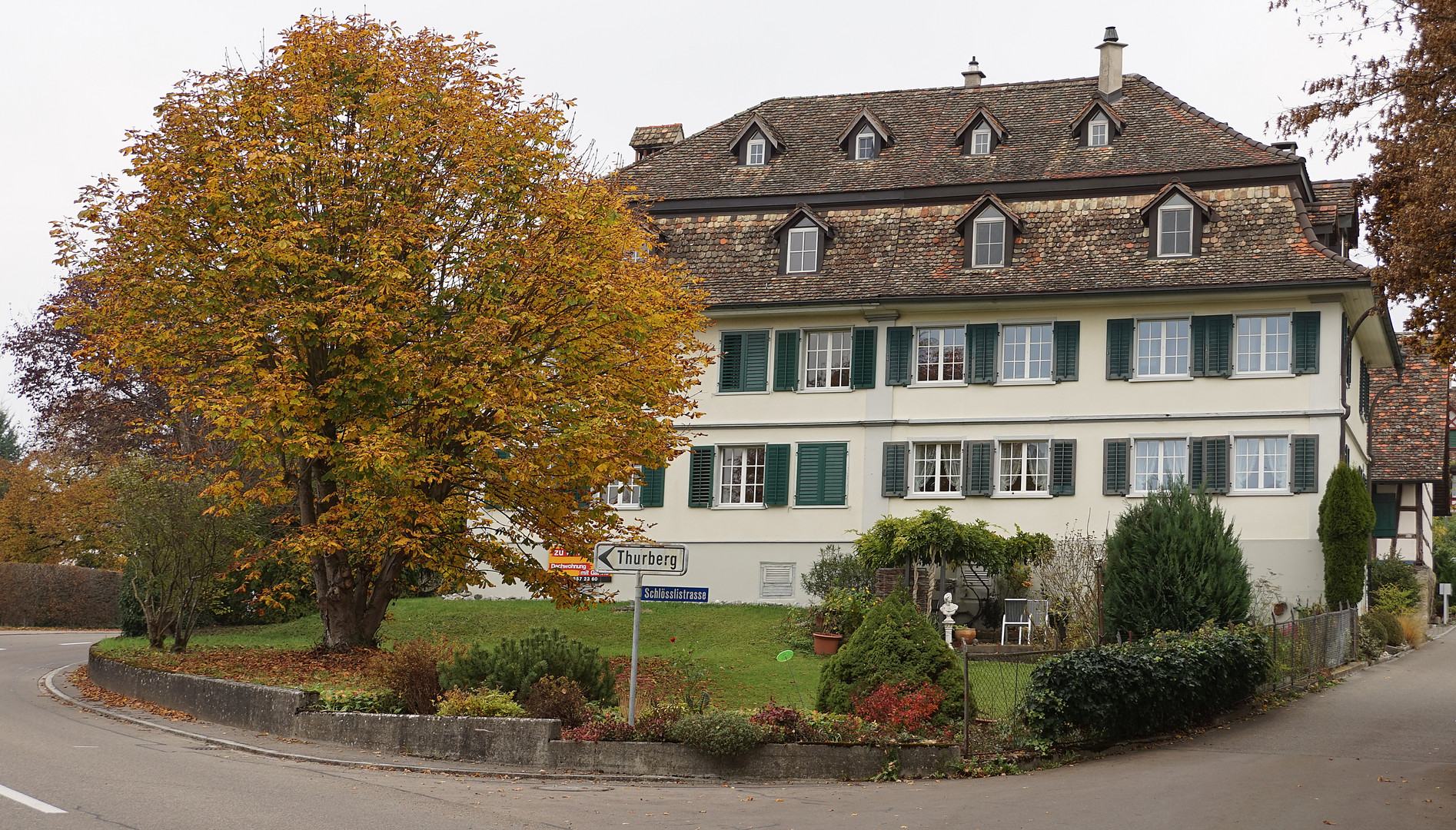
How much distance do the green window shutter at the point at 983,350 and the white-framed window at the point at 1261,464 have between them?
504 cm

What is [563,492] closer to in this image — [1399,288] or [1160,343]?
[1399,288]

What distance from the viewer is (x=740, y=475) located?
104 feet

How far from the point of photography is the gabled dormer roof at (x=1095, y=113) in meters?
31.8

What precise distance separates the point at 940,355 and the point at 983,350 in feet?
3.07

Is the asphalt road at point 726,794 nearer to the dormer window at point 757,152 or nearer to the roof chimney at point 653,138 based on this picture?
the dormer window at point 757,152

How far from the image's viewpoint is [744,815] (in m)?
11.6

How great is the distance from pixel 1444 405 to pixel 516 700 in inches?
1208

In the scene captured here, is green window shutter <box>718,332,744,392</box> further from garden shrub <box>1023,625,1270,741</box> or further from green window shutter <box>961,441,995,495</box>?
garden shrub <box>1023,625,1270,741</box>

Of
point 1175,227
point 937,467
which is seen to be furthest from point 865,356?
point 1175,227

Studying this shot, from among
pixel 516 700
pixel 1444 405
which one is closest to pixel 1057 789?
pixel 516 700

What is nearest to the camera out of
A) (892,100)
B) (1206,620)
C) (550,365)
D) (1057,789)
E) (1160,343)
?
(1057,789)

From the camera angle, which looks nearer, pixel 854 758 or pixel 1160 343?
pixel 854 758

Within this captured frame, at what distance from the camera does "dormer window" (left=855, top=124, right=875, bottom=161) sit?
33.8m

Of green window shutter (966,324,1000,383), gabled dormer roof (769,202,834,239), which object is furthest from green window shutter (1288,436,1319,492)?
gabled dormer roof (769,202,834,239)
